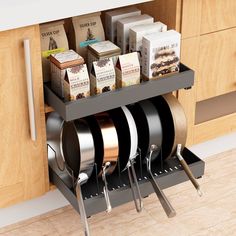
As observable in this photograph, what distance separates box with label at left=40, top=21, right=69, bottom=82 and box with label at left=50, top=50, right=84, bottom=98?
2.1 inches

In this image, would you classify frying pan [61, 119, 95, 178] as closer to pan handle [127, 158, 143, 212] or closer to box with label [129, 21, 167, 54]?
pan handle [127, 158, 143, 212]

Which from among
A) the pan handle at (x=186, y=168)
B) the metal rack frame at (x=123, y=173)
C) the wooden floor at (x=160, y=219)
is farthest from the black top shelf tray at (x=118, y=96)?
the wooden floor at (x=160, y=219)

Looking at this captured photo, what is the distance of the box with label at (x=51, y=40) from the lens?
196 cm

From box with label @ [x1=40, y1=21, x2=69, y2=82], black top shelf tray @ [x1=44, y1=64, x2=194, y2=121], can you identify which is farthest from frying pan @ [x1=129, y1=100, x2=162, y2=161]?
box with label @ [x1=40, y1=21, x2=69, y2=82]

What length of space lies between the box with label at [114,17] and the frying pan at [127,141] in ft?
0.77

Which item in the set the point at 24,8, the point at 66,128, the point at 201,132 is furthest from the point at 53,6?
the point at 201,132

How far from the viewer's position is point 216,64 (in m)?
2.25

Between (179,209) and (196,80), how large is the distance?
43cm

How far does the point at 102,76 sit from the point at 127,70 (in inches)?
3.2

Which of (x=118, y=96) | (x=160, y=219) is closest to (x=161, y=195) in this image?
(x=160, y=219)

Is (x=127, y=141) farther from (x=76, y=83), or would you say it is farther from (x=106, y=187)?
(x=76, y=83)

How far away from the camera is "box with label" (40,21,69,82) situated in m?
1.96

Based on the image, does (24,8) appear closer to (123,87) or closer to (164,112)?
(123,87)

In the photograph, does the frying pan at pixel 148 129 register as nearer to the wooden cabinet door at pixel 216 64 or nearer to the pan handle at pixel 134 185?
the pan handle at pixel 134 185
